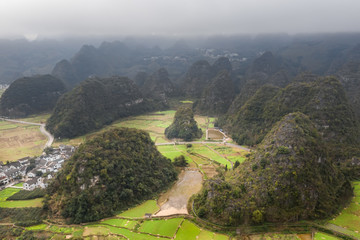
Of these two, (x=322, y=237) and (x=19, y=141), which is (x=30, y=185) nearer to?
(x=19, y=141)

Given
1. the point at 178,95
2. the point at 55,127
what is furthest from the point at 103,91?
the point at 178,95

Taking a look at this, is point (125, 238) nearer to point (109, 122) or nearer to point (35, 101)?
point (109, 122)

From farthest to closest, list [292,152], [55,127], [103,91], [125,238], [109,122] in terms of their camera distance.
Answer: [103,91] < [109,122] < [55,127] < [292,152] < [125,238]

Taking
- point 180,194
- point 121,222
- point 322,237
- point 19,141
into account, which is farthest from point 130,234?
point 19,141

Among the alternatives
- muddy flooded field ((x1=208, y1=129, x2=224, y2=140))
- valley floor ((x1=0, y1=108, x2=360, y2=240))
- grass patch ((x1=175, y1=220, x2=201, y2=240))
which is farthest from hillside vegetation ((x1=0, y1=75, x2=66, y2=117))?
grass patch ((x1=175, y1=220, x2=201, y2=240))

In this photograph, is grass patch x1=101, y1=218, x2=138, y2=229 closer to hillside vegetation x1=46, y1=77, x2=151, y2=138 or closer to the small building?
the small building

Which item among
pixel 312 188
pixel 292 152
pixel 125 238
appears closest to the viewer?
pixel 125 238
